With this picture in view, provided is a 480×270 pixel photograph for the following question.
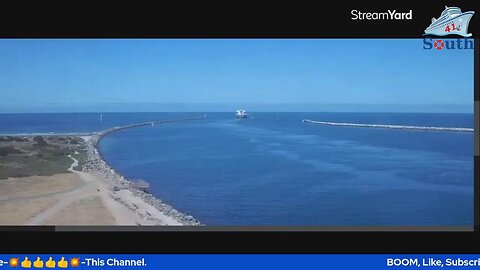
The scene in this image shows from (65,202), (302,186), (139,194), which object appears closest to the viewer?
(65,202)
